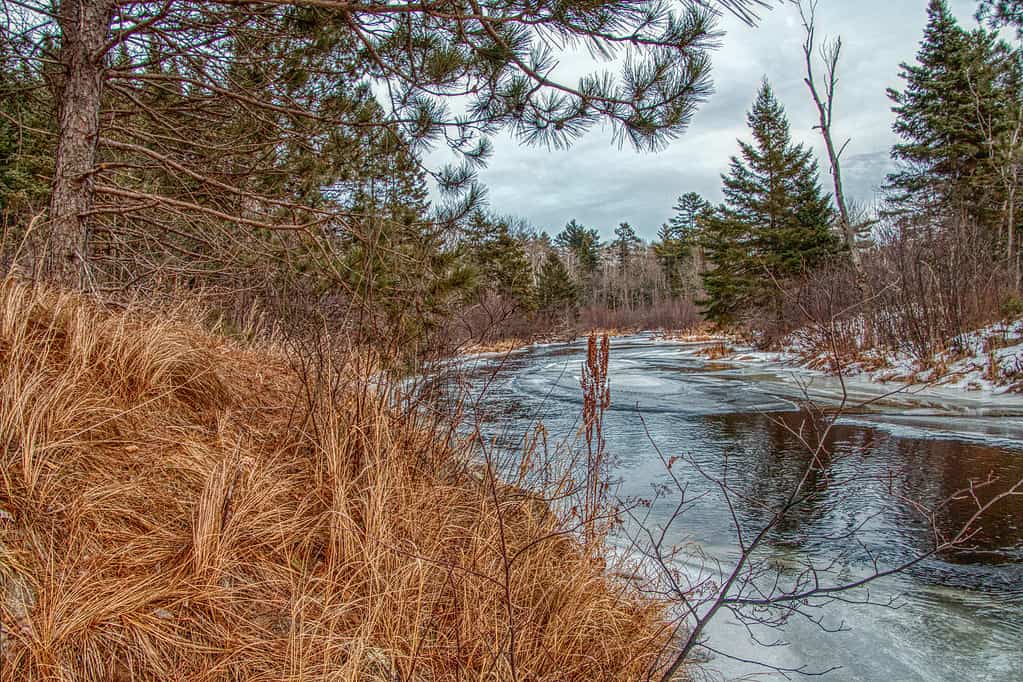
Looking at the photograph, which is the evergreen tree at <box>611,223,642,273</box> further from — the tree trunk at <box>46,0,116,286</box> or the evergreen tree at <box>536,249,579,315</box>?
the tree trunk at <box>46,0,116,286</box>

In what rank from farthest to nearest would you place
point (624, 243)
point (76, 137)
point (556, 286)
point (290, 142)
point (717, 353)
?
point (624, 243) < point (556, 286) < point (717, 353) < point (290, 142) < point (76, 137)

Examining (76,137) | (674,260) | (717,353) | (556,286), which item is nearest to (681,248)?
(674,260)

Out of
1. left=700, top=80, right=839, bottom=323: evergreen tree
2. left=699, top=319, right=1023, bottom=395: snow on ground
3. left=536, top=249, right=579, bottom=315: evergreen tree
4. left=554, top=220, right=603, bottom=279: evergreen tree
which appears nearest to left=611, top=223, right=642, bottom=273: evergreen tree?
left=554, top=220, right=603, bottom=279: evergreen tree

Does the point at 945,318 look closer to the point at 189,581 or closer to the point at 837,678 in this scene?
the point at 837,678

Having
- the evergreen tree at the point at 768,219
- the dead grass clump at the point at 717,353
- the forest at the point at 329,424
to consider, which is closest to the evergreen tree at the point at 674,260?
the evergreen tree at the point at 768,219

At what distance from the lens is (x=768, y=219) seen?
22078 millimetres

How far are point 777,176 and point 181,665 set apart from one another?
23973mm

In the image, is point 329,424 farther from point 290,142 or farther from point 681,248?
point 681,248

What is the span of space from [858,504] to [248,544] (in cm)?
391

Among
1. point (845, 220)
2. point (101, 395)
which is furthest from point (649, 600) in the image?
point (845, 220)

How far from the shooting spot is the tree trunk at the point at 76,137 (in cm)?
302

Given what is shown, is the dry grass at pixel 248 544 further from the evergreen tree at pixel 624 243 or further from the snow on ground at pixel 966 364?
the evergreen tree at pixel 624 243

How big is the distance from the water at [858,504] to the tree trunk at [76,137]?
2.19m

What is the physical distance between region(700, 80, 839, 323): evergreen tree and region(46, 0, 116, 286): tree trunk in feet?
63.9
